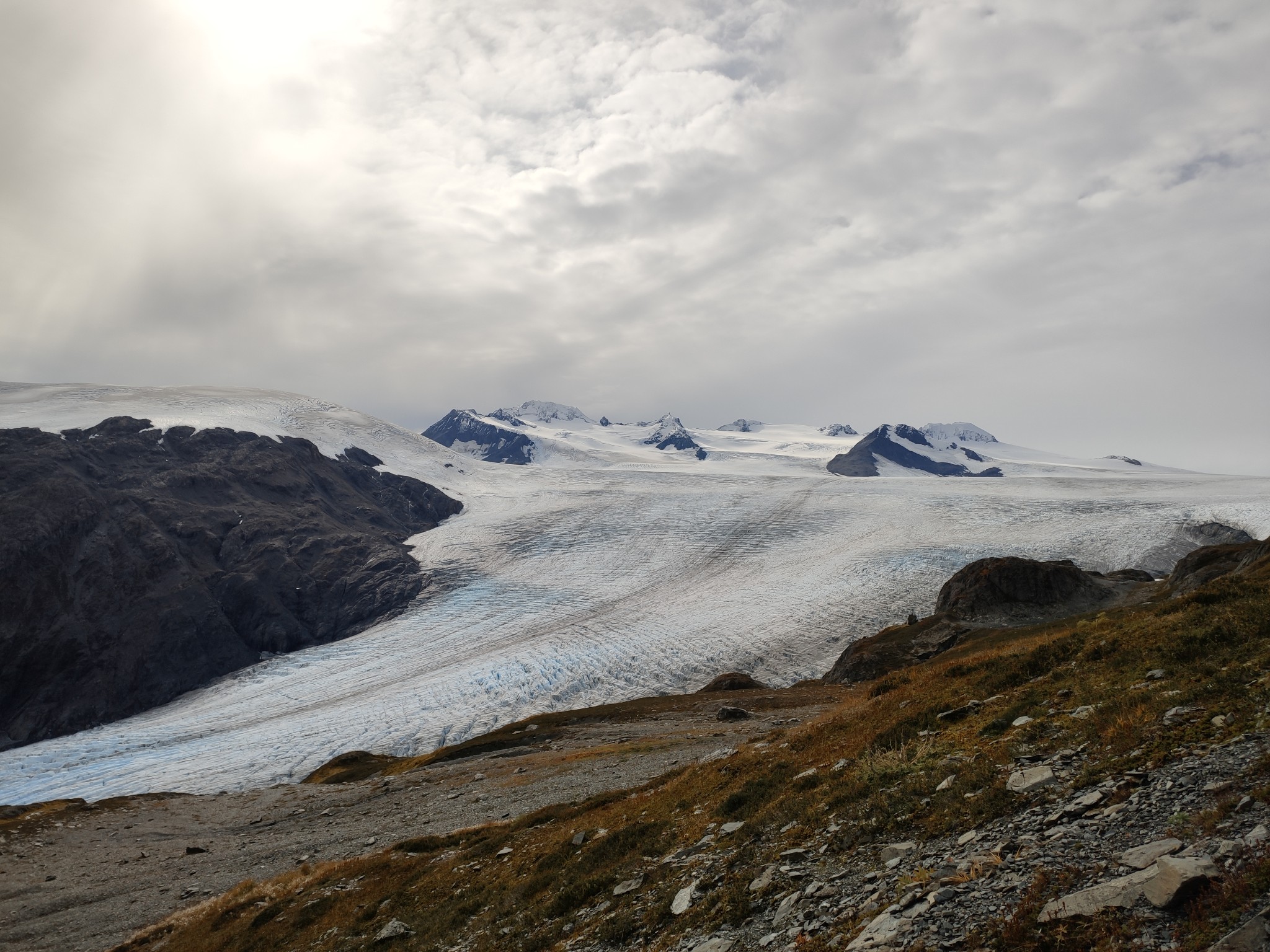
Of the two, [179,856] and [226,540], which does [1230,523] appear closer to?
[179,856]

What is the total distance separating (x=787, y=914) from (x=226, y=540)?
127711 millimetres

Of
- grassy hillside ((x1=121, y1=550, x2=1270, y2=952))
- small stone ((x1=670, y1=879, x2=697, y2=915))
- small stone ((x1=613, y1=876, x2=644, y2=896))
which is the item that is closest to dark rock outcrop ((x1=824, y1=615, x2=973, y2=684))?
grassy hillside ((x1=121, y1=550, x2=1270, y2=952))

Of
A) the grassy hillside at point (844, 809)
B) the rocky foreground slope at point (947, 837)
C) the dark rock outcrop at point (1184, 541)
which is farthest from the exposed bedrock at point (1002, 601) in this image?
the rocky foreground slope at point (947, 837)

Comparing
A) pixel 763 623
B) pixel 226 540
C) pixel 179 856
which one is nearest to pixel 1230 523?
pixel 763 623

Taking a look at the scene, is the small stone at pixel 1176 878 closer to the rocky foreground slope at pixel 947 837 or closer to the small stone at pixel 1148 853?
the rocky foreground slope at pixel 947 837

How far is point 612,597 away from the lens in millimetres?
92938

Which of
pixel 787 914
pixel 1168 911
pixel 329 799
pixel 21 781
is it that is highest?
pixel 1168 911

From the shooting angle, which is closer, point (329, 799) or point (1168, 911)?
point (1168, 911)

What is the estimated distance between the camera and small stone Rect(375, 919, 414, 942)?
13930 mm

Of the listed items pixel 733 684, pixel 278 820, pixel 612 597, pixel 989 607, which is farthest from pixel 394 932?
pixel 612 597

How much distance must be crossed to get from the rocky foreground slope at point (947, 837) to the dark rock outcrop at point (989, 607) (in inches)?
1391

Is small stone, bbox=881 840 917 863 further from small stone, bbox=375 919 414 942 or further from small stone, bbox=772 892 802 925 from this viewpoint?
small stone, bbox=375 919 414 942

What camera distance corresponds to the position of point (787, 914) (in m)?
7.96

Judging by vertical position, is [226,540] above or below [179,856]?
above
